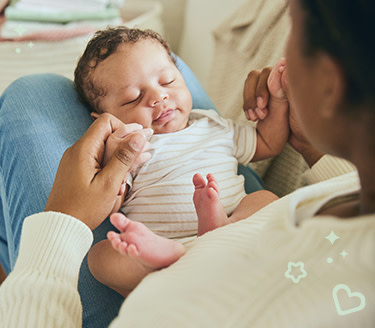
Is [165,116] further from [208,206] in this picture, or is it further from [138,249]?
[138,249]

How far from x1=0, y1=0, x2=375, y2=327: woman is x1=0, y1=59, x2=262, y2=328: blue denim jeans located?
0.28 meters

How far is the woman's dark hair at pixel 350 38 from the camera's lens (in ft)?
0.97

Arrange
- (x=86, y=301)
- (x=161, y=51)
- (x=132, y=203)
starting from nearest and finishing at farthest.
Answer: (x=86, y=301) → (x=132, y=203) → (x=161, y=51)

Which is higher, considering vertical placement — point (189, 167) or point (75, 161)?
point (75, 161)

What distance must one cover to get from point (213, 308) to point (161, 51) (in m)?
0.83

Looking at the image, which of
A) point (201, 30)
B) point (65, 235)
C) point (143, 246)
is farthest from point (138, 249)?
point (201, 30)

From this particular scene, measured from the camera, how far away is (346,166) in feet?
2.83

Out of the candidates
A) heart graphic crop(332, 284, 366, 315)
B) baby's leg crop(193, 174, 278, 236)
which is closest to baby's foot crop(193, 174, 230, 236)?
baby's leg crop(193, 174, 278, 236)

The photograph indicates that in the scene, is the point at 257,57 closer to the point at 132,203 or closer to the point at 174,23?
the point at 132,203

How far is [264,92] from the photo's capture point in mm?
1001

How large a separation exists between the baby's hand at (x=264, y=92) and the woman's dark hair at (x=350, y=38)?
63 centimetres

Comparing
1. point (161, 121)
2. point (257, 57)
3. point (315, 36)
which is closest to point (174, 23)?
point (257, 57)

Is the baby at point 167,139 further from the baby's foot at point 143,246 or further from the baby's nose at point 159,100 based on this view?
the baby's foot at point 143,246

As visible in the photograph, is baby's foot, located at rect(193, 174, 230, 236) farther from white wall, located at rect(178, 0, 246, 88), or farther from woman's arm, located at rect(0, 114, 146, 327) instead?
white wall, located at rect(178, 0, 246, 88)
